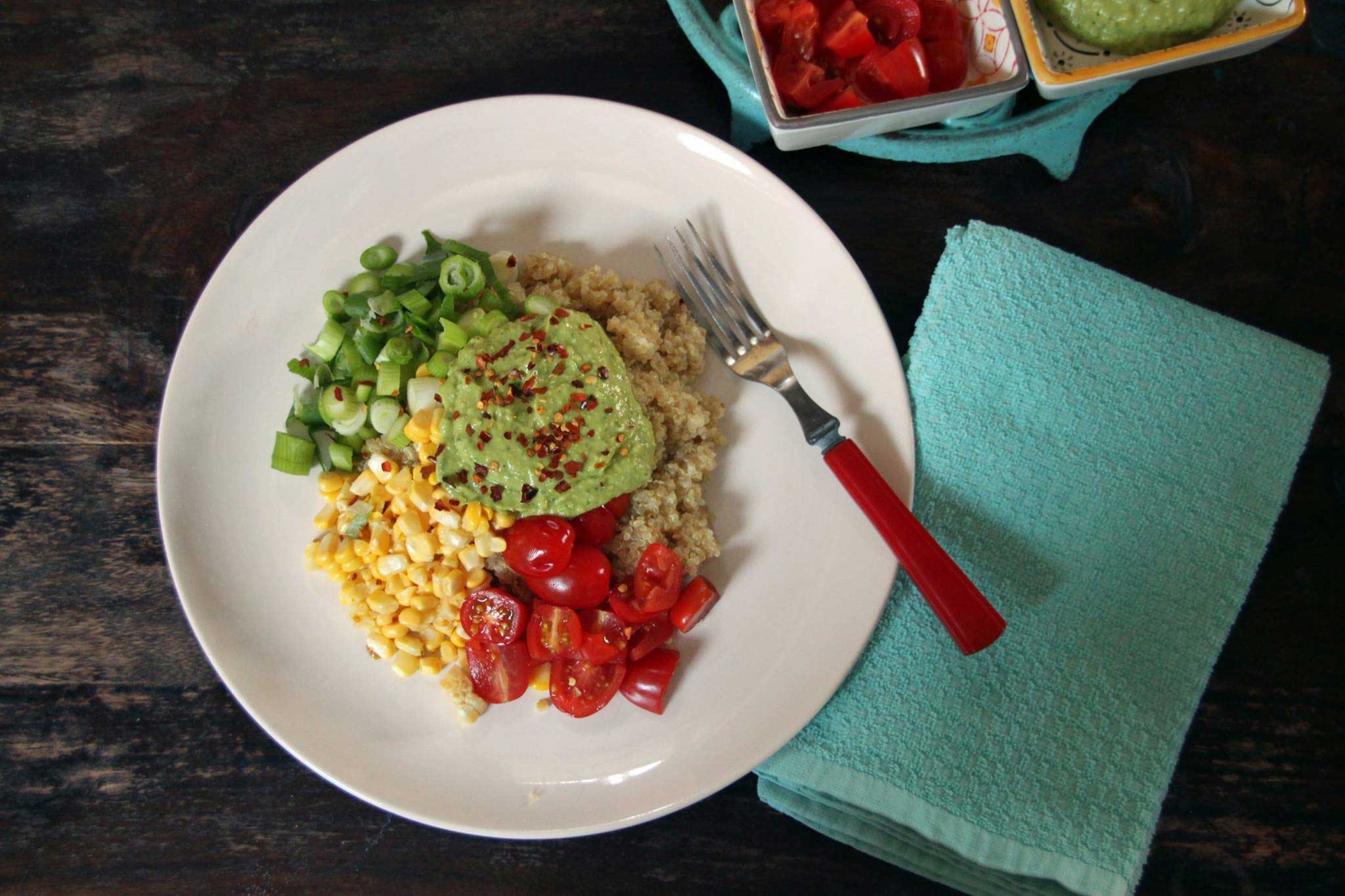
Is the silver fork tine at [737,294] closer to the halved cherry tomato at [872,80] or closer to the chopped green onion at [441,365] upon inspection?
the halved cherry tomato at [872,80]

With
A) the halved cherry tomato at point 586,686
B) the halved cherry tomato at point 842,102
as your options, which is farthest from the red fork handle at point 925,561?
the halved cherry tomato at point 842,102

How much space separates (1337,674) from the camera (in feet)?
8.55

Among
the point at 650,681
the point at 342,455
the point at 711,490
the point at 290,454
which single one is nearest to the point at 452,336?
the point at 342,455

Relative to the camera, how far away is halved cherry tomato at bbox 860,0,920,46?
2449 mm

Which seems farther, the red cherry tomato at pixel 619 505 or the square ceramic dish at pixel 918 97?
the red cherry tomato at pixel 619 505

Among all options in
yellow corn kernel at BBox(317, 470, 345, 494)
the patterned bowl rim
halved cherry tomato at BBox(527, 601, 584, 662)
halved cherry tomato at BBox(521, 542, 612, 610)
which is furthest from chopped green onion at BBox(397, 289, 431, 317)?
the patterned bowl rim

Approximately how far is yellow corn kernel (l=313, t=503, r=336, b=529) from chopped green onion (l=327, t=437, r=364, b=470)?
0.43ft

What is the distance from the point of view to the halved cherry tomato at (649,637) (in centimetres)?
245

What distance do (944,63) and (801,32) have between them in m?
0.43

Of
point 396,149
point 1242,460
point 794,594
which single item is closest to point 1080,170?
point 1242,460

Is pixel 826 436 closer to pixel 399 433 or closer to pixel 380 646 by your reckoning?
pixel 399 433

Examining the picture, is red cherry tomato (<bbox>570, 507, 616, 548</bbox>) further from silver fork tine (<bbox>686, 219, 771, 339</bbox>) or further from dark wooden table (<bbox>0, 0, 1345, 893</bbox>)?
dark wooden table (<bbox>0, 0, 1345, 893</bbox>)

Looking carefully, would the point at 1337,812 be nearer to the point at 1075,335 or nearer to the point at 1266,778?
the point at 1266,778

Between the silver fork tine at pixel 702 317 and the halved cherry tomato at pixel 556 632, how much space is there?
2.85ft
